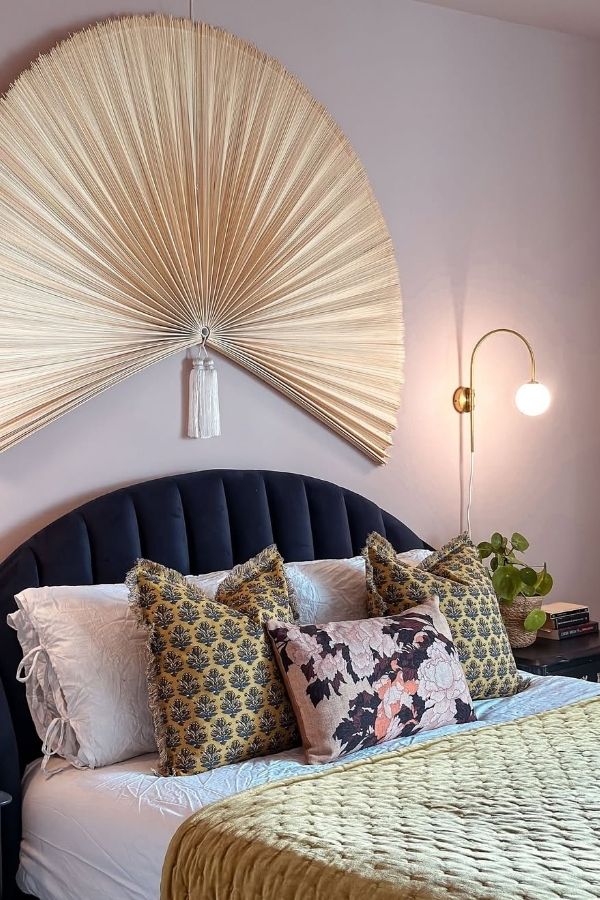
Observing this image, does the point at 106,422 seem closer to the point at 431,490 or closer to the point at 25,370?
the point at 25,370

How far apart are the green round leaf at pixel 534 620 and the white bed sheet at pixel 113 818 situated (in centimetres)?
89

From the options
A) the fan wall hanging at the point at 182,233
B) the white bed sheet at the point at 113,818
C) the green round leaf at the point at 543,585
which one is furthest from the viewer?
the green round leaf at the point at 543,585

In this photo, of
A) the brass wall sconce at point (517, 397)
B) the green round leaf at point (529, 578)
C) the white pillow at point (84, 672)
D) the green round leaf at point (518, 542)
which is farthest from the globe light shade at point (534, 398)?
the white pillow at point (84, 672)

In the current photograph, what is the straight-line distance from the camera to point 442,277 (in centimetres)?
373

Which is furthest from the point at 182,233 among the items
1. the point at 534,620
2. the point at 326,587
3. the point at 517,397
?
the point at 534,620

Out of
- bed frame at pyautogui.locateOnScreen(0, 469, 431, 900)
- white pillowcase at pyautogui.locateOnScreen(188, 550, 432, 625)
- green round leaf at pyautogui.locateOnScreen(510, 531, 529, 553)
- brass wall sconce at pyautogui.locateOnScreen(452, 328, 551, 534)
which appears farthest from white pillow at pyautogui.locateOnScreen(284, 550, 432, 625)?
brass wall sconce at pyautogui.locateOnScreen(452, 328, 551, 534)

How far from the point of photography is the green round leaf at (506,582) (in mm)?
3473

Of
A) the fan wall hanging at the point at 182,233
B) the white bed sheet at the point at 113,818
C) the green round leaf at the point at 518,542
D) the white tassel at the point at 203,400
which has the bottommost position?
the white bed sheet at the point at 113,818

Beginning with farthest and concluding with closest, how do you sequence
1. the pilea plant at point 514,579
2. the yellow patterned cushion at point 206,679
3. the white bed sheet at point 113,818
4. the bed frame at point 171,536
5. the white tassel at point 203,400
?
the pilea plant at point 514,579 < the white tassel at point 203,400 < the bed frame at point 171,536 < the yellow patterned cushion at point 206,679 < the white bed sheet at point 113,818

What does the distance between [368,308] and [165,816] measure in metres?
1.85

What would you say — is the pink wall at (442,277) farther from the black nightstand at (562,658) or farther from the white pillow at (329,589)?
the black nightstand at (562,658)

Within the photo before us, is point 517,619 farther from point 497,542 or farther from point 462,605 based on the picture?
point 462,605

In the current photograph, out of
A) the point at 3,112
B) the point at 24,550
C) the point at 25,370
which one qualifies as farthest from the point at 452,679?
the point at 3,112

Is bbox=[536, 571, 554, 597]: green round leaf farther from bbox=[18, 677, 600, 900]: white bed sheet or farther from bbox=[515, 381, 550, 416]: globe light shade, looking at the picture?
bbox=[18, 677, 600, 900]: white bed sheet
